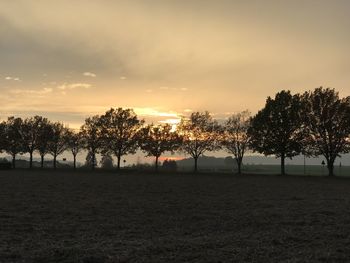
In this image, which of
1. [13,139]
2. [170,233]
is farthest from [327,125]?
[13,139]

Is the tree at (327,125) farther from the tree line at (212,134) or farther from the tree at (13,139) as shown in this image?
the tree at (13,139)

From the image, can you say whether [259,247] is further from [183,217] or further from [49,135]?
[49,135]

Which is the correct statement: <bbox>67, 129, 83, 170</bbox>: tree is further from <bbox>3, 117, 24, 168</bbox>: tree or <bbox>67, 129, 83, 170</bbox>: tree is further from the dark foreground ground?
the dark foreground ground

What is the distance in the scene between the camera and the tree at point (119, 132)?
103m

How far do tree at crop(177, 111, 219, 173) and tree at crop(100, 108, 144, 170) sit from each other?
1120 cm

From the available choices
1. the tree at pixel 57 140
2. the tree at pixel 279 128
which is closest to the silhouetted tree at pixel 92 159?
the tree at pixel 57 140

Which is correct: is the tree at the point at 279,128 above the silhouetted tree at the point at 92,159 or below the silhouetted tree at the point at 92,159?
above

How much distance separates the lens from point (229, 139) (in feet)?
326

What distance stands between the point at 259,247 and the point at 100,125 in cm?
9642

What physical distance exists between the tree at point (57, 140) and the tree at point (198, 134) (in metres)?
33.8

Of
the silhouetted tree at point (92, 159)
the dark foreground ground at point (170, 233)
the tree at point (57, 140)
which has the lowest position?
the dark foreground ground at point (170, 233)

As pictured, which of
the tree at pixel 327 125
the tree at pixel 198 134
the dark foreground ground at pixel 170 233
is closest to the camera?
the dark foreground ground at pixel 170 233

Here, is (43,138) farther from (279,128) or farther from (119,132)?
(279,128)

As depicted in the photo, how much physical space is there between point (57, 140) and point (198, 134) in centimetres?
3892
